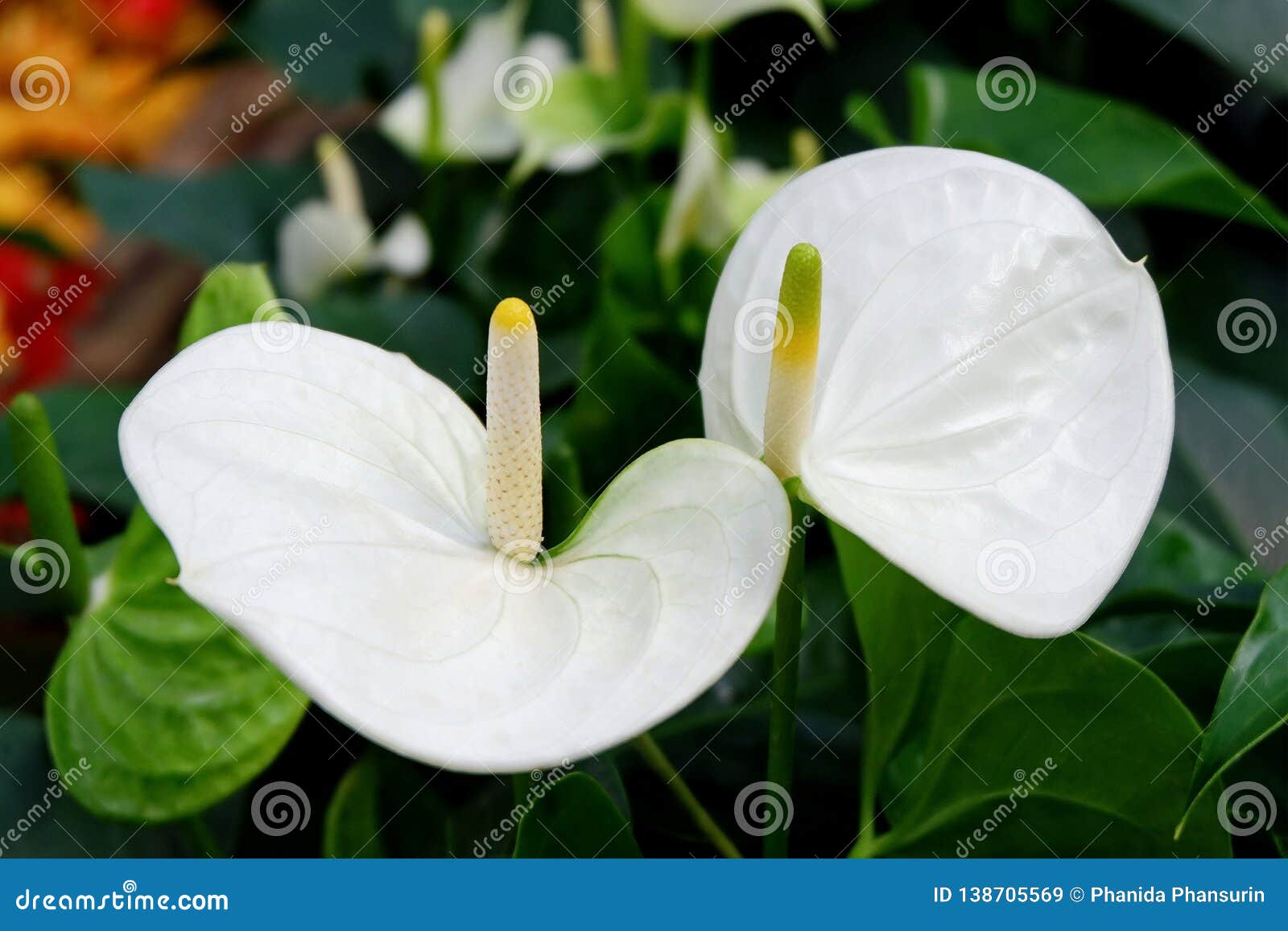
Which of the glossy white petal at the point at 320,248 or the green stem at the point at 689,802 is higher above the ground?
the green stem at the point at 689,802

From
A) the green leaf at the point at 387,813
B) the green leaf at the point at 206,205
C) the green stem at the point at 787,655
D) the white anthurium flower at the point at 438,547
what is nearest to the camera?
the white anthurium flower at the point at 438,547

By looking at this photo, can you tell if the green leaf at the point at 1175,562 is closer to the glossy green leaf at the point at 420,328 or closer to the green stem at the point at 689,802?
the green stem at the point at 689,802

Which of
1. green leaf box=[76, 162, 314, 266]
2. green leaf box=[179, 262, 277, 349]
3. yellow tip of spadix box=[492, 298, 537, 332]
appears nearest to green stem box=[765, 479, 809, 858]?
yellow tip of spadix box=[492, 298, 537, 332]

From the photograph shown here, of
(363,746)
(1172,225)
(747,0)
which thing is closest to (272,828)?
(363,746)

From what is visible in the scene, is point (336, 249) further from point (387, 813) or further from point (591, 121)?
point (387, 813)

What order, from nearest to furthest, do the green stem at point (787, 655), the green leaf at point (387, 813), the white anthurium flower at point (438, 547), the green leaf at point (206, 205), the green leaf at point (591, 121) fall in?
the white anthurium flower at point (438, 547) → the green stem at point (787, 655) → the green leaf at point (387, 813) → the green leaf at point (591, 121) → the green leaf at point (206, 205)

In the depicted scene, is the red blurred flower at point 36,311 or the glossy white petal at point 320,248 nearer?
the glossy white petal at point 320,248

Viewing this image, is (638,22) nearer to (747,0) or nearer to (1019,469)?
(747,0)

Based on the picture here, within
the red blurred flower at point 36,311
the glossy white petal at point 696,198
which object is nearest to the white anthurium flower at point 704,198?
the glossy white petal at point 696,198
